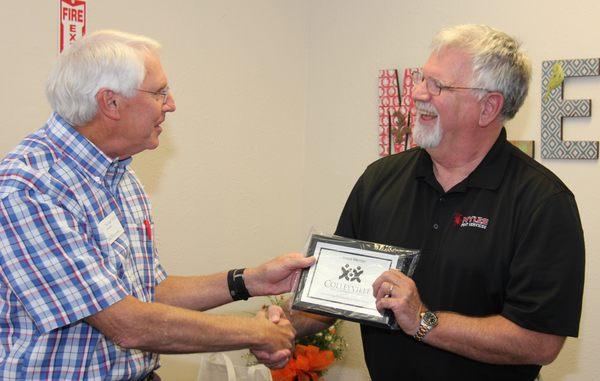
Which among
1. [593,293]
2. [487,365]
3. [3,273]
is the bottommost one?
[593,293]

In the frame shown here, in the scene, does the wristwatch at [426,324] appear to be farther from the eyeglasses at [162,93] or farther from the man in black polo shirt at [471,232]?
the eyeglasses at [162,93]

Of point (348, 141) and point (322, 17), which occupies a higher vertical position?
point (322, 17)

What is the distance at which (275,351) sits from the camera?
7.16 ft

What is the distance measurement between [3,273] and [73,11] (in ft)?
5.35

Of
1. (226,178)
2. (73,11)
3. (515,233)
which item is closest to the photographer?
(515,233)

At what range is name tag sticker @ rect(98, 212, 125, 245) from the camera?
193cm

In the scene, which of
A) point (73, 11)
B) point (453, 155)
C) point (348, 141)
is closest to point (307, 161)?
point (348, 141)

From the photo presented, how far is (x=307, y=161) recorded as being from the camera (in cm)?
434

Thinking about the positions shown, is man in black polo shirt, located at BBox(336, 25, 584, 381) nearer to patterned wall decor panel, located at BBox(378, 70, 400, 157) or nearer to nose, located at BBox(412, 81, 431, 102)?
nose, located at BBox(412, 81, 431, 102)

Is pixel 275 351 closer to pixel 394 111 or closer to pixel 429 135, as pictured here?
pixel 429 135

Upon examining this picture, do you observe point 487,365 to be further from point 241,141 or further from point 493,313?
point 241,141

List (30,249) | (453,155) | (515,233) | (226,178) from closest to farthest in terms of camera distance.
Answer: (30,249) < (515,233) < (453,155) < (226,178)

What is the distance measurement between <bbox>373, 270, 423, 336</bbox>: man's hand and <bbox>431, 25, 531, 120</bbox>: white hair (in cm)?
66

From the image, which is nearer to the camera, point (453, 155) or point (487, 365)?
point (487, 365)
